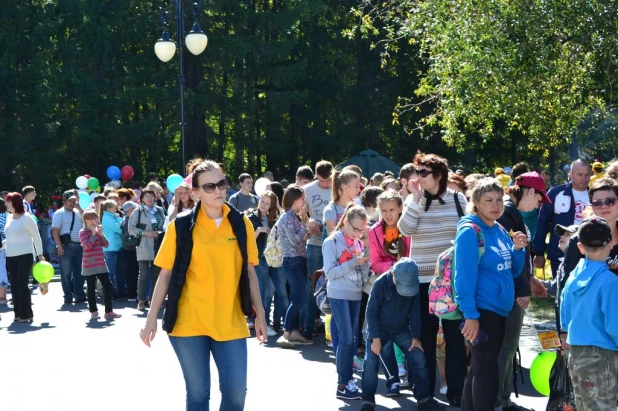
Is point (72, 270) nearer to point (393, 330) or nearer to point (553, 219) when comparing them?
point (553, 219)

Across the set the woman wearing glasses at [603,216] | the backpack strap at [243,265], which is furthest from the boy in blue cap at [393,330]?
the backpack strap at [243,265]

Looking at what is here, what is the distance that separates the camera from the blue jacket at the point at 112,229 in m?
17.0

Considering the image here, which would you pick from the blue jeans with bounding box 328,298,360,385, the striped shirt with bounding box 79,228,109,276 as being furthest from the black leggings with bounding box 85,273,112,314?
the blue jeans with bounding box 328,298,360,385

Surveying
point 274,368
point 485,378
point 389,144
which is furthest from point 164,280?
point 389,144

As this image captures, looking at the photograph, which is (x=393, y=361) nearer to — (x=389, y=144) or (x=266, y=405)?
(x=266, y=405)

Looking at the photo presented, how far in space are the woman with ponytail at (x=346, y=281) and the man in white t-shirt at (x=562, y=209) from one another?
7.91ft

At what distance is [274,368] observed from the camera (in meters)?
10.5

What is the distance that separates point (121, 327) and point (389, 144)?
3193 centimetres

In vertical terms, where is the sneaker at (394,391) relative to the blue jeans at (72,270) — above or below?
below

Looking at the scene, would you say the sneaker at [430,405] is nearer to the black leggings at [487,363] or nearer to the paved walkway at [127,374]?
the paved walkway at [127,374]

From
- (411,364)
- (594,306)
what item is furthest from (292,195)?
(594,306)

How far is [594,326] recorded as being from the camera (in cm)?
590

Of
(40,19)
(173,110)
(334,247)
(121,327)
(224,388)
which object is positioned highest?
(40,19)

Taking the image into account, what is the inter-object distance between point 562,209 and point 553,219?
0.56 feet
